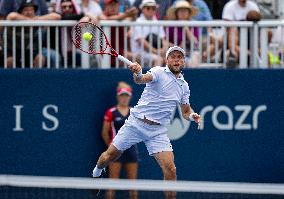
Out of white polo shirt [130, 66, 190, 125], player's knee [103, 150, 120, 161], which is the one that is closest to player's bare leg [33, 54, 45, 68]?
player's knee [103, 150, 120, 161]

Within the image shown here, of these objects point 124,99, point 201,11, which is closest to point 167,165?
point 124,99

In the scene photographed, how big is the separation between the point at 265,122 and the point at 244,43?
118 centimetres

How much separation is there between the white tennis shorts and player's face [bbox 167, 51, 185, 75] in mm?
723

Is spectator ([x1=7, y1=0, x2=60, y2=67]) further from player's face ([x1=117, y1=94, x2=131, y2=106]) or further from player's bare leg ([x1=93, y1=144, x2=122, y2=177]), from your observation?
player's bare leg ([x1=93, y1=144, x2=122, y2=177])

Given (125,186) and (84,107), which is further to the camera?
(84,107)

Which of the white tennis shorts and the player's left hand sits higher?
the player's left hand

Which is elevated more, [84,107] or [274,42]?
[274,42]

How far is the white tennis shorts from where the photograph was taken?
12195mm

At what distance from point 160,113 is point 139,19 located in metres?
3.36

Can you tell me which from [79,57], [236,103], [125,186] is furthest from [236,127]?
[125,186]

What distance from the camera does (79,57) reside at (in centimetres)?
1522

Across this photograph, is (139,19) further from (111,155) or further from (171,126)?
(111,155)

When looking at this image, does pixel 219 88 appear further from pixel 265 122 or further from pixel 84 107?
pixel 84 107

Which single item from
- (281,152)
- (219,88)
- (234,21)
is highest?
(234,21)
